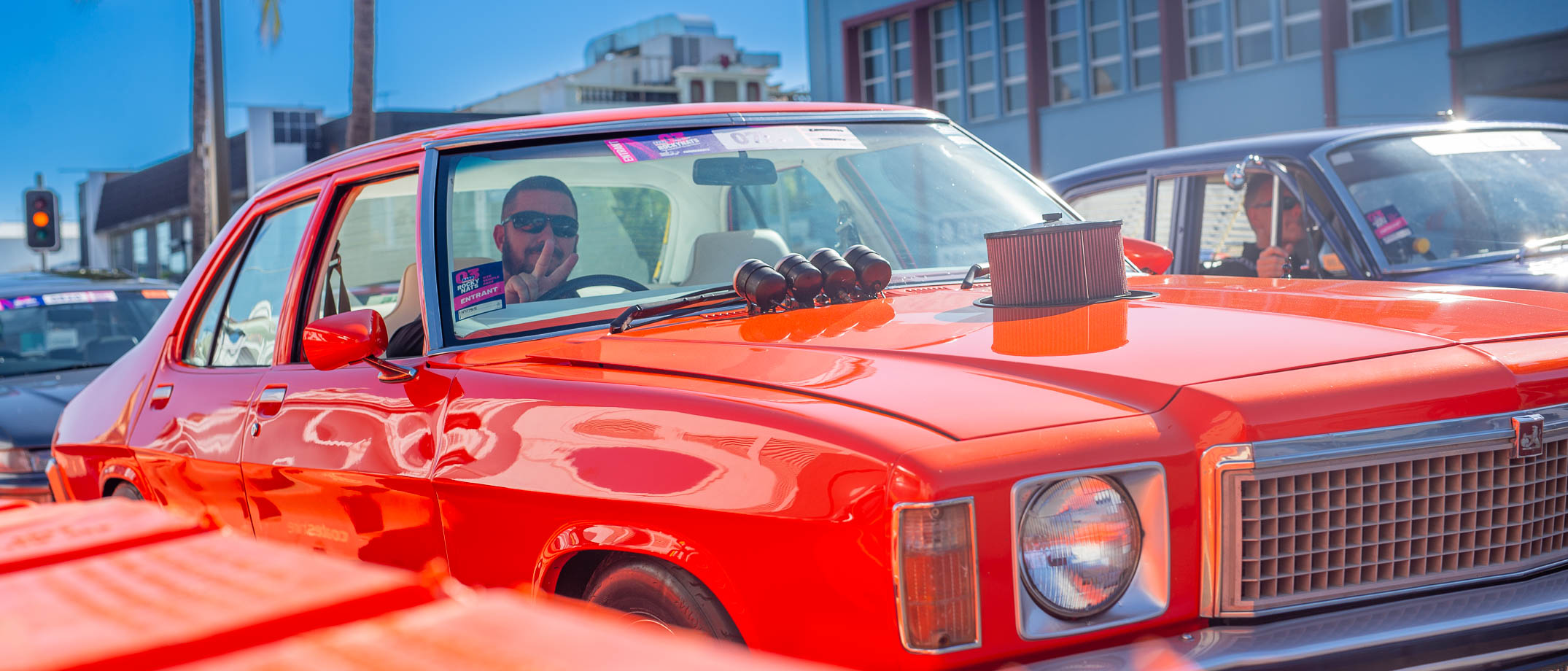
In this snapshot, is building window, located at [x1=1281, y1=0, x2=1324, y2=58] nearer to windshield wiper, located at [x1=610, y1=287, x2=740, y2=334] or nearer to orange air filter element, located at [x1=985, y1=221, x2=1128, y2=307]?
orange air filter element, located at [x1=985, y1=221, x2=1128, y2=307]

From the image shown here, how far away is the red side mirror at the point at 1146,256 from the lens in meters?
3.87

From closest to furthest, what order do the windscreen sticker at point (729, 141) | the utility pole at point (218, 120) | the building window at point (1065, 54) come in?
the windscreen sticker at point (729, 141)
the utility pole at point (218, 120)
the building window at point (1065, 54)

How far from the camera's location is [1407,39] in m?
21.4

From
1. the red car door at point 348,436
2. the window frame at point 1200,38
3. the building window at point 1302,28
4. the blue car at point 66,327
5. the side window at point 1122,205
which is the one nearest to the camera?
the red car door at point 348,436

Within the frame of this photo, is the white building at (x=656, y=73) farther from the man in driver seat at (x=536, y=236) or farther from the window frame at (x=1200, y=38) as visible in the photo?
the man in driver seat at (x=536, y=236)

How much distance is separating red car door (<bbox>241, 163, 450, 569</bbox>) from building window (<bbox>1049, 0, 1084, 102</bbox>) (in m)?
25.3

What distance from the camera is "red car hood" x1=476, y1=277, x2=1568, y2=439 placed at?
2115mm

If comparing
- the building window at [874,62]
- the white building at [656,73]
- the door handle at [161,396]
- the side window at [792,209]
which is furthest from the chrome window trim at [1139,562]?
the white building at [656,73]

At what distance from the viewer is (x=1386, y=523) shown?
2170 millimetres

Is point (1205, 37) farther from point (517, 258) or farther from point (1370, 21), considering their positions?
point (517, 258)

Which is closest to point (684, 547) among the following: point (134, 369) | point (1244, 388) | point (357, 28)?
point (1244, 388)

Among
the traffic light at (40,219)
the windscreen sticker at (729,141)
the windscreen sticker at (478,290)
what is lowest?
the windscreen sticker at (478,290)

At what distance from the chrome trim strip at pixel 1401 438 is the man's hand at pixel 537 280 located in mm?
1701

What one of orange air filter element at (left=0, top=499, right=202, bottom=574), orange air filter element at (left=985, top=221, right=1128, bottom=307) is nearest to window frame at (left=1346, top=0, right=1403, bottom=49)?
orange air filter element at (left=985, top=221, right=1128, bottom=307)
